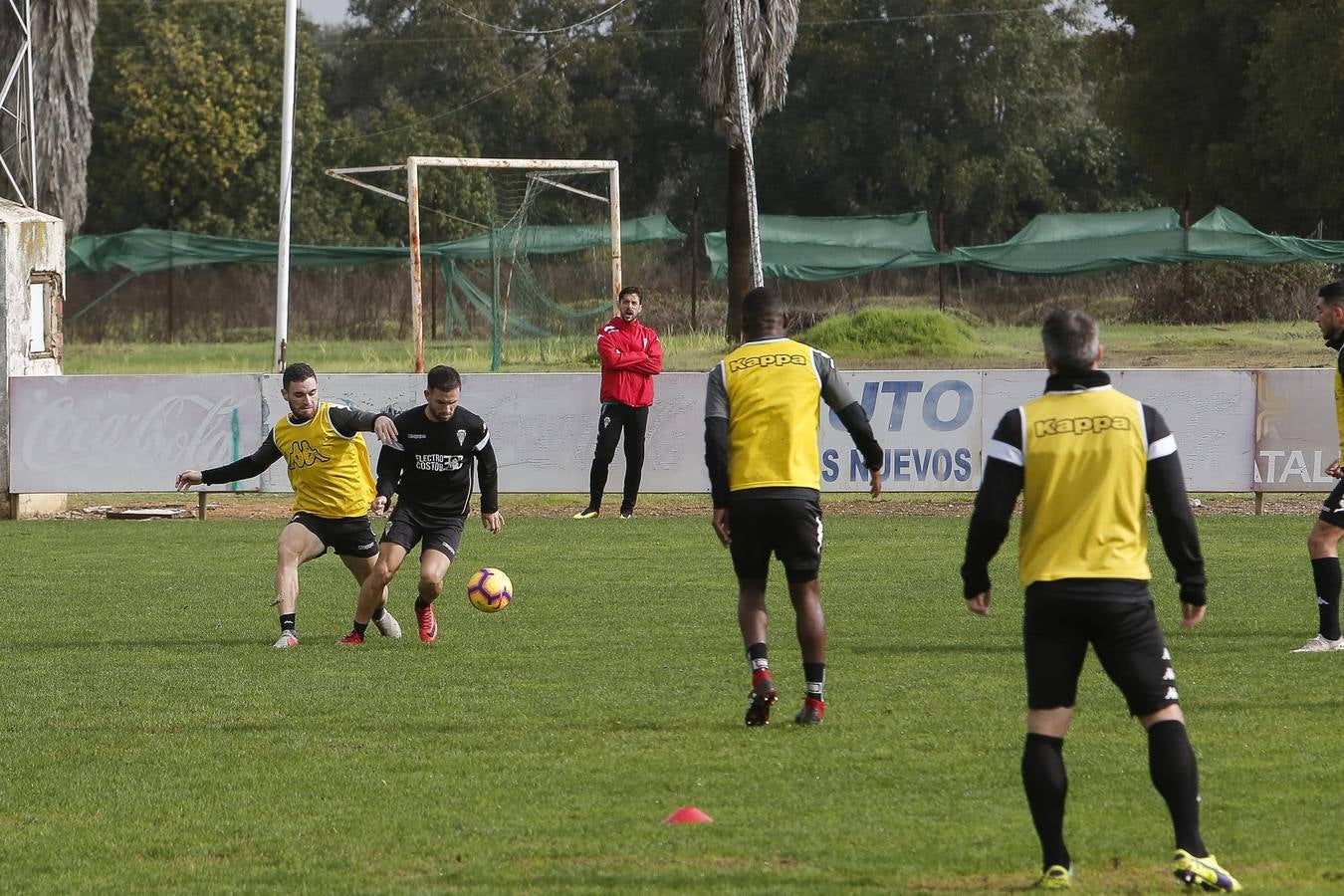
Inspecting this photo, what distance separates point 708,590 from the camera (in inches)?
520

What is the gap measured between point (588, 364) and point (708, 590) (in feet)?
48.0

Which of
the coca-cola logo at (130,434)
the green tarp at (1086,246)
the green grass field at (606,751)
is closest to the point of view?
the green grass field at (606,751)

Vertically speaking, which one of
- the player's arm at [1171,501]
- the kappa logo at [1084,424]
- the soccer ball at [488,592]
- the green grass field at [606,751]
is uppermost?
the kappa logo at [1084,424]

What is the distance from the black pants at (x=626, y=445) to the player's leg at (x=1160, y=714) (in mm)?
12803

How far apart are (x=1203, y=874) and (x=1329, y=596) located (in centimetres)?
526

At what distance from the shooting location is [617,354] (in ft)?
58.9

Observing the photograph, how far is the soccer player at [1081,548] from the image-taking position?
546 centimetres

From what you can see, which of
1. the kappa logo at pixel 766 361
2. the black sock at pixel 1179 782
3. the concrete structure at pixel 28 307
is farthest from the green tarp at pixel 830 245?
the black sock at pixel 1179 782

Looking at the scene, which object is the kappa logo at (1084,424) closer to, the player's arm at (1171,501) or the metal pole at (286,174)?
the player's arm at (1171,501)

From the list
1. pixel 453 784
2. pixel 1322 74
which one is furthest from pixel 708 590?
pixel 1322 74

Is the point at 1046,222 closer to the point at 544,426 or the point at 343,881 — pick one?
the point at 544,426

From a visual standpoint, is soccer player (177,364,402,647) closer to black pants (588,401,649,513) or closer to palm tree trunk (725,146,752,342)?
black pants (588,401,649,513)

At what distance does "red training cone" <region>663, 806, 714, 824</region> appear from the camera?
642cm

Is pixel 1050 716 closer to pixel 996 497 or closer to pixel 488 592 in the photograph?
pixel 996 497
